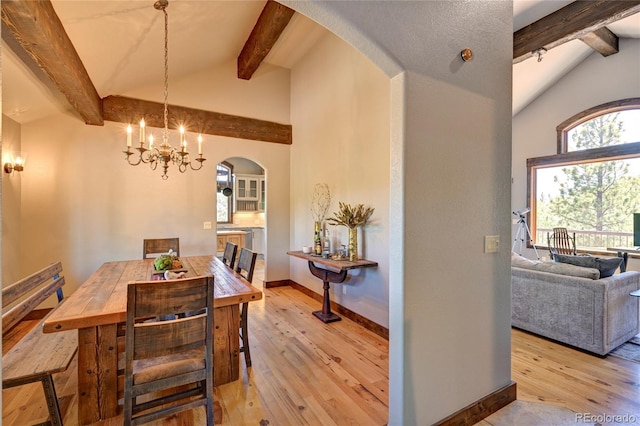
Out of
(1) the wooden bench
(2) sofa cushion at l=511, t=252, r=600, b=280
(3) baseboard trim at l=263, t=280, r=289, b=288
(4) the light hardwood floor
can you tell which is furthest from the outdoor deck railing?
(1) the wooden bench

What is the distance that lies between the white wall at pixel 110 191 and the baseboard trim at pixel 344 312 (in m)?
0.30

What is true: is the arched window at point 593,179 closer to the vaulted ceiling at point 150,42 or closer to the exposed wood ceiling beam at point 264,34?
the vaulted ceiling at point 150,42

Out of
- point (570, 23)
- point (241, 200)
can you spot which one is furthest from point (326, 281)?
point (241, 200)

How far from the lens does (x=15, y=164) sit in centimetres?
355

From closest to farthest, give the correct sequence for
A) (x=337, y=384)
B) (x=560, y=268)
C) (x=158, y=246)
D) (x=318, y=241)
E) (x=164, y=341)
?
1. (x=164, y=341)
2. (x=337, y=384)
3. (x=560, y=268)
4. (x=158, y=246)
5. (x=318, y=241)

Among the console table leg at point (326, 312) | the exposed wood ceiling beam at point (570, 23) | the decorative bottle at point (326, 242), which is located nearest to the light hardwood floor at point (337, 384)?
the console table leg at point (326, 312)

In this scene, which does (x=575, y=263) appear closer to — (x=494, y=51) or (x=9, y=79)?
(x=494, y=51)

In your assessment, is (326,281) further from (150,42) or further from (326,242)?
(150,42)

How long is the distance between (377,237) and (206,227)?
2835 millimetres

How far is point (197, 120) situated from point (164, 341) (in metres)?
3.97

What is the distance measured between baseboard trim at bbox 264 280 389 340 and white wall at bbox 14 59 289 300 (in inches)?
11.8

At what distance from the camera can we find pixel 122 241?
4328 mm

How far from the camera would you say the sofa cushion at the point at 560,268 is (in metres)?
2.96

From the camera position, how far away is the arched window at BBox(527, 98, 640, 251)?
5840 millimetres
